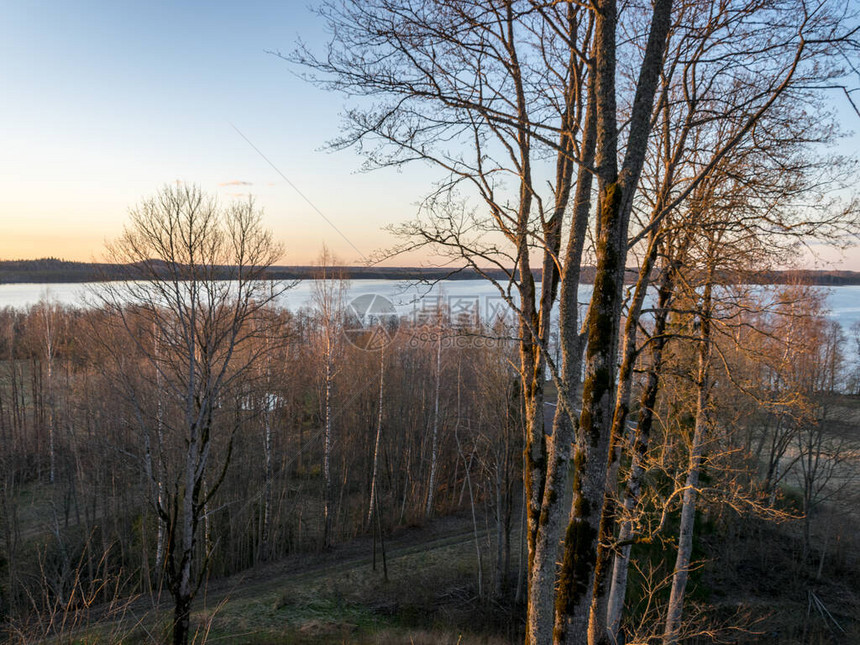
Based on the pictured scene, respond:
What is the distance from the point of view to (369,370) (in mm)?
25062

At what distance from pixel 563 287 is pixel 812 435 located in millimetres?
19574

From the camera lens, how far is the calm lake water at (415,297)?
620 cm

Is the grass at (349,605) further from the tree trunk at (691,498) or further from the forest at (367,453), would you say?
the tree trunk at (691,498)

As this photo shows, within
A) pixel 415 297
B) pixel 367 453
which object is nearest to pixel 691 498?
pixel 415 297

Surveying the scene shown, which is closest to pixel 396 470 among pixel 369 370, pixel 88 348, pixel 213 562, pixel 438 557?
pixel 369 370

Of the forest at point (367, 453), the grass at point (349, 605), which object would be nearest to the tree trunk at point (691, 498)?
the forest at point (367, 453)

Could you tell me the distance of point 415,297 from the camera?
5.91m

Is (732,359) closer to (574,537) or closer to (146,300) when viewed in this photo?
(574,537)

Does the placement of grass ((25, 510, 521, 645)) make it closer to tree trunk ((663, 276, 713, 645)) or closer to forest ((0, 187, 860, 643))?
forest ((0, 187, 860, 643))

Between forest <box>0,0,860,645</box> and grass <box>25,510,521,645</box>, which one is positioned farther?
grass <box>25,510,521,645</box>

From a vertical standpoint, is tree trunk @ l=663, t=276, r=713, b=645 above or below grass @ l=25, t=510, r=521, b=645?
above

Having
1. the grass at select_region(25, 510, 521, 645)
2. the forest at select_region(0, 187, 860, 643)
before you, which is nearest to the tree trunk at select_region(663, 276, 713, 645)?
the forest at select_region(0, 187, 860, 643)

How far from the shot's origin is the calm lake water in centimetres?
620

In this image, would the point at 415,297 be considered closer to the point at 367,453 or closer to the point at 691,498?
the point at 691,498
